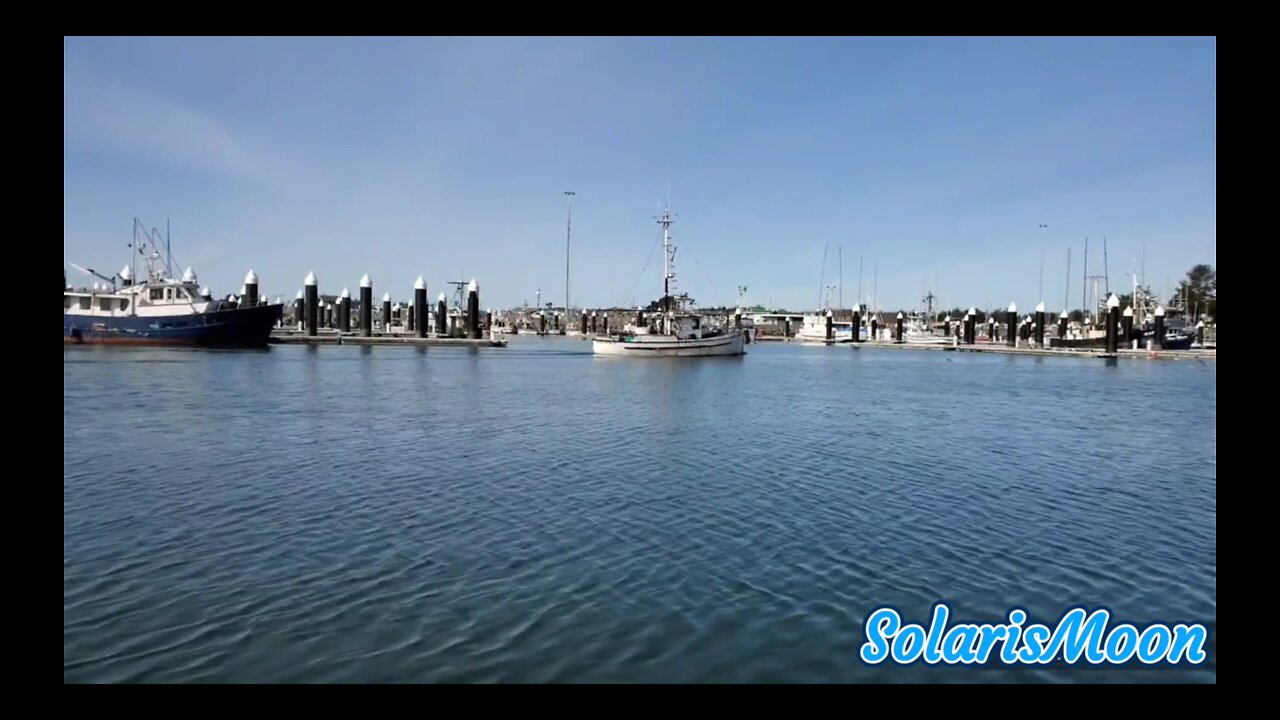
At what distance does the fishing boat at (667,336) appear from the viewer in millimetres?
91938

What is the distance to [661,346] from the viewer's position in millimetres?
91625

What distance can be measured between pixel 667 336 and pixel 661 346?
1.79 m

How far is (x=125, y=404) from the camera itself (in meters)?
34.9

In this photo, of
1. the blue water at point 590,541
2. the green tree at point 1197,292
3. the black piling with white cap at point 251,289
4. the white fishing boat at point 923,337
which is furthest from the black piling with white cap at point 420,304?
the green tree at point 1197,292

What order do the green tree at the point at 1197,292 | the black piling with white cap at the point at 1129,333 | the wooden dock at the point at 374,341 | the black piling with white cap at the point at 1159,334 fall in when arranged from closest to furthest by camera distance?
the black piling with white cap at the point at 1159,334 → the wooden dock at the point at 374,341 → the black piling with white cap at the point at 1129,333 → the green tree at the point at 1197,292

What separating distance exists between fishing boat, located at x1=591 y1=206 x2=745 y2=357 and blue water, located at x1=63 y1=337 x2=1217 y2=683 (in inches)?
2294

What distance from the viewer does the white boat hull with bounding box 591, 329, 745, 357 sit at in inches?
3615

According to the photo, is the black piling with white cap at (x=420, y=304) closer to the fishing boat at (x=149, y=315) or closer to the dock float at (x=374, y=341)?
the dock float at (x=374, y=341)

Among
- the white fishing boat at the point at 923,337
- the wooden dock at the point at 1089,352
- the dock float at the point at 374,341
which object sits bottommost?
the wooden dock at the point at 1089,352

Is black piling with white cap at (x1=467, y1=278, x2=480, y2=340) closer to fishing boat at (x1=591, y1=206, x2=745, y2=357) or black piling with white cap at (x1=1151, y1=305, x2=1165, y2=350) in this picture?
fishing boat at (x1=591, y1=206, x2=745, y2=357)

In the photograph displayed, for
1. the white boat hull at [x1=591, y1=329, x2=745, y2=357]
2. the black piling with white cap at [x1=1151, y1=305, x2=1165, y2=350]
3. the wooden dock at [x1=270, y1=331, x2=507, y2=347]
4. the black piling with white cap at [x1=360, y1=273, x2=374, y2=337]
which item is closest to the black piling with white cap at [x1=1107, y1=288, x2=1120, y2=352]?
the black piling with white cap at [x1=1151, y1=305, x2=1165, y2=350]

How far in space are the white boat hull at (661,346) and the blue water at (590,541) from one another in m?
58.1
